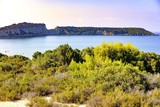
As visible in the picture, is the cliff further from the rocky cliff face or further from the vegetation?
the vegetation

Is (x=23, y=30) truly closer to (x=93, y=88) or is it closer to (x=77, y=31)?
(x=77, y=31)

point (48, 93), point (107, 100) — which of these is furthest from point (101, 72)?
point (107, 100)

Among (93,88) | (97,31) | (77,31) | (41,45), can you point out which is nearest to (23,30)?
(77,31)

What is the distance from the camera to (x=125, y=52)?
67.1ft

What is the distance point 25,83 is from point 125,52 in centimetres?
937

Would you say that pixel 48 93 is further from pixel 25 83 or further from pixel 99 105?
pixel 99 105

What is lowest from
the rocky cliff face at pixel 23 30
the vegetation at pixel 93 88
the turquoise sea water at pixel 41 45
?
the turquoise sea water at pixel 41 45

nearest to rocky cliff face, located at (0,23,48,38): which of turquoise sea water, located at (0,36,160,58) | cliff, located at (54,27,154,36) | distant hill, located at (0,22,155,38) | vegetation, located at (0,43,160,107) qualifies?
distant hill, located at (0,22,155,38)

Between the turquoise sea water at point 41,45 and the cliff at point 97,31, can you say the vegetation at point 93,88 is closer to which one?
the turquoise sea water at point 41,45

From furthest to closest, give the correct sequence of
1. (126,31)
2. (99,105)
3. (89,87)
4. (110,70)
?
(126,31) → (110,70) → (89,87) → (99,105)

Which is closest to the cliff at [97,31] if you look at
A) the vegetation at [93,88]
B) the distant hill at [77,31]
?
the distant hill at [77,31]

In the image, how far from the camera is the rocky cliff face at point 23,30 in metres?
125

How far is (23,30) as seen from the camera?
138875 mm

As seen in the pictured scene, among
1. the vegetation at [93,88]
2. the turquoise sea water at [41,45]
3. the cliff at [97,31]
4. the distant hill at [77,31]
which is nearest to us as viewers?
the vegetation at [93,88]
